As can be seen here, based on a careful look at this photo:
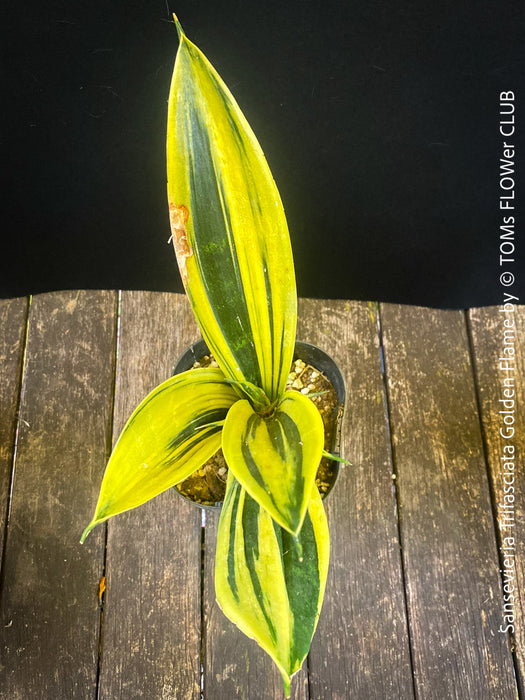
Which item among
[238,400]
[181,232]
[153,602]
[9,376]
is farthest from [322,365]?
[9,376]

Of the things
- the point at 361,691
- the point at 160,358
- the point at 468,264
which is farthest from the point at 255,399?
the point at 468,264

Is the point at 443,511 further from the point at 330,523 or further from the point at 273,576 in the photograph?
the point at 273,576

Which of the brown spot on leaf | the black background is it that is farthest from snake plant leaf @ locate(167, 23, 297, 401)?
the black background

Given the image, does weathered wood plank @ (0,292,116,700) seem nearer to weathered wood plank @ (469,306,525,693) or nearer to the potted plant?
the potted plant

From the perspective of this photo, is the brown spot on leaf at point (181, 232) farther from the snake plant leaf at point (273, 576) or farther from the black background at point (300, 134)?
the black background at point (300, 134)

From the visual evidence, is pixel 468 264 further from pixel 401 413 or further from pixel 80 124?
pixel 80 124
